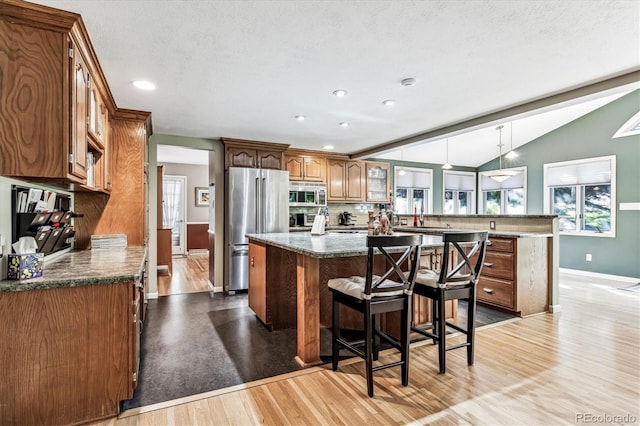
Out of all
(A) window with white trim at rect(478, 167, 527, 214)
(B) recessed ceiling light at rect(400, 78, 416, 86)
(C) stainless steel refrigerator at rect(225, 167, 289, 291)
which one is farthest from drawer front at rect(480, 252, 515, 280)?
(A) window with white trim at rect(478, 167, 527, 214)

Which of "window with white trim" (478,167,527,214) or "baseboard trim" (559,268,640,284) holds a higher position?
"window with white trim" (478,167,527,214)

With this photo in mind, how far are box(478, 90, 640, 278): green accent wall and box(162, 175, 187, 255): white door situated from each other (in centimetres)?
884

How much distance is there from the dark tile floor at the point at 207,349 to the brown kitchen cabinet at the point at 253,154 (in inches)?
86.9

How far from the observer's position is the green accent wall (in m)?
5.82

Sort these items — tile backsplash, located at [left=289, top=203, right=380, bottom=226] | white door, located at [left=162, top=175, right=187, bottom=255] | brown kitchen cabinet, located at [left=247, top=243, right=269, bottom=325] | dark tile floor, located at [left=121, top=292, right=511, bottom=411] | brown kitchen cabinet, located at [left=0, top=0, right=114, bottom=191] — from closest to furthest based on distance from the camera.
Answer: brown kitchen cabinet, located at [left=0, top=0, right=114, bottom=191], dark tile floor, located at [left=121, top=292, right=511, bottom=411], brown kitchen cabinet, located at [left=247, top=243, right=269, bottom=325], tile backsplash, located at [left=289, top=203, right=380, bottom=226], white door, located at [left=162, top=175, right=187, bottom=255]

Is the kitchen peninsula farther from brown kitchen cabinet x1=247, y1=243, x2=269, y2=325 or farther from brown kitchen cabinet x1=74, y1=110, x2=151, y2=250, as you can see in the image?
brown kitchen cabinet x1=74, y1=110, x2=151, y2=250

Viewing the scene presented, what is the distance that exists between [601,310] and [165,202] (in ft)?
30.3

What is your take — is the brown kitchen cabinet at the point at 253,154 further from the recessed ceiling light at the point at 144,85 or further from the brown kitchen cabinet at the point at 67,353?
the brown kitchen cabinet at the point at 67,353

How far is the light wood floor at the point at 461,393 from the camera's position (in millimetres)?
1916

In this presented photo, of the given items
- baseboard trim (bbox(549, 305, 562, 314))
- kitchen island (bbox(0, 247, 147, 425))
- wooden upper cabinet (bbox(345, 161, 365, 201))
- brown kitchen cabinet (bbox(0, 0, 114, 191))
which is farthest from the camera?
wooden upper cabinet (bbox(345, 161, 365, 201))

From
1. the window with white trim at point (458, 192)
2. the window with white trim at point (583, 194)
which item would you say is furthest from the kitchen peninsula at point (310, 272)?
the window with white trim at point (458, 192)

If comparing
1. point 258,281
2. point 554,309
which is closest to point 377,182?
point 554,309

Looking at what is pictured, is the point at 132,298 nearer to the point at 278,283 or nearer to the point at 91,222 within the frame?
the point at 278,283

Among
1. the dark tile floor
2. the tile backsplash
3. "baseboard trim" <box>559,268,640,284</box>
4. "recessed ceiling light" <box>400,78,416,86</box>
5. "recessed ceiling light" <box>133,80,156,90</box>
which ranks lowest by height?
the dark tile floor
